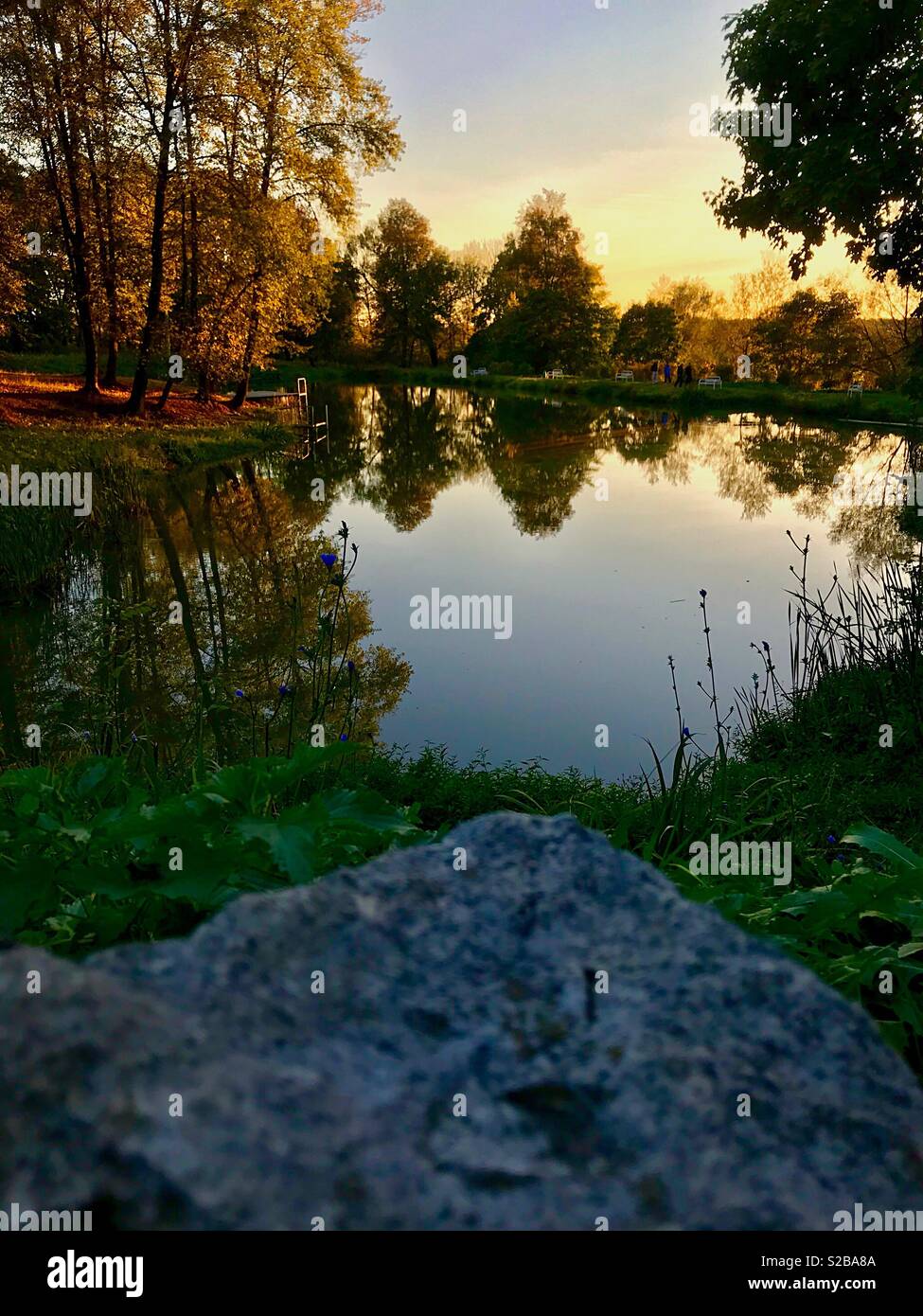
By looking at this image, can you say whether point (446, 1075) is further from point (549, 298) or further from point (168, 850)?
point (549, 298)

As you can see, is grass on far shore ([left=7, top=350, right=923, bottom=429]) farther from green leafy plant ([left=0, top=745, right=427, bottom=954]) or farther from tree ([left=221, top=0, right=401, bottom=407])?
green leafy plant ([left=0, top=745, right=427, bottom=954])

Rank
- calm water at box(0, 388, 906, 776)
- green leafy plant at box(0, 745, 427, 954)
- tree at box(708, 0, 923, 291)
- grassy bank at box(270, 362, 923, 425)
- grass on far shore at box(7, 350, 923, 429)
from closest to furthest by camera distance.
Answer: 1. green leafy plant at box(0, 745, 427, 954)
2. calm water at box(0, 388, 906, 776)
3. tree at box(708, 0, 923, 291)
4. grass on far shore at box(7, 350, 923, 429)
5. grassy bank at box(270, 362, 923, 425)

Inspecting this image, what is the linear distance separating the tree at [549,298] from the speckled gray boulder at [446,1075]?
212 feet

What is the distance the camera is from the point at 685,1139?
0.96 meters

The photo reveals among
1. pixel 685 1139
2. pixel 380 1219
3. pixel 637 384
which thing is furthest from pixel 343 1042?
pixel 637 384

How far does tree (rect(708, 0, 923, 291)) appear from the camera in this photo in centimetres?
1158

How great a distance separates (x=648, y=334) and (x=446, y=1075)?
2701 inches

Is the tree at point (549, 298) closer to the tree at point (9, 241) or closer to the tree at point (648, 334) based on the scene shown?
the tree at point (648, 334)

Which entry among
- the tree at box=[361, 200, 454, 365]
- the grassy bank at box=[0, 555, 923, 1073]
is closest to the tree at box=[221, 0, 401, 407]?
the grassy bank at box=[0, 555, 923, 1073]

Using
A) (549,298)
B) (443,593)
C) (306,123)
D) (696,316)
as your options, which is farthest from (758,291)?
(443,593)

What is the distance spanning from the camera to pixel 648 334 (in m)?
64.0

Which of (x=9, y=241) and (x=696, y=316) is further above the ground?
(x=696, y=316)

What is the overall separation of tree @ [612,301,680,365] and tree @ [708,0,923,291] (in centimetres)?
5144

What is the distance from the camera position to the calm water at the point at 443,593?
642cm
